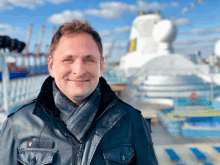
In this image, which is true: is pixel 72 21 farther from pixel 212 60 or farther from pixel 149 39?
pixel 212 60

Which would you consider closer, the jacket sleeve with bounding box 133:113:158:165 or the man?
the man

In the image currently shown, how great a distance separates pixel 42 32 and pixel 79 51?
157ft

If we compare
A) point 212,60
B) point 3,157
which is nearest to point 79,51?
point 3,157

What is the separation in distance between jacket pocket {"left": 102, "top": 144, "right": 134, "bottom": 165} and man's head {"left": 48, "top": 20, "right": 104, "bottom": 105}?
319mm

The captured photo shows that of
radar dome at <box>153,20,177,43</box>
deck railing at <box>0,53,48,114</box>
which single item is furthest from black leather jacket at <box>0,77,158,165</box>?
radar dome at <box>153,20,177,43</box>

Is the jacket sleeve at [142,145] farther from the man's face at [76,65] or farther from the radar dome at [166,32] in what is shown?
the radar dome at [166,32]

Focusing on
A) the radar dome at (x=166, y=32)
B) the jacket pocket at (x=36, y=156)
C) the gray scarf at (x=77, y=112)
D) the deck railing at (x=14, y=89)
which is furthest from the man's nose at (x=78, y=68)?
the radar dome at (x=166, y=32)

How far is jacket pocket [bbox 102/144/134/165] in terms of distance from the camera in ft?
3.34

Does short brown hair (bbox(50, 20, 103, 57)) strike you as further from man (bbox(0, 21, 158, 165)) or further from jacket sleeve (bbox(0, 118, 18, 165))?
jacket sleeve (bbox(0, 118, 18, 165))

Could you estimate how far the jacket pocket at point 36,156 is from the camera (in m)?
0.98

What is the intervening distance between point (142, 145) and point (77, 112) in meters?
0.44

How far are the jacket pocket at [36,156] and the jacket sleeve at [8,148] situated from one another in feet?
0.17

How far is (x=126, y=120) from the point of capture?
1.15 m

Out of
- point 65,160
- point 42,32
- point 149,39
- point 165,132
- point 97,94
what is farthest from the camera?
point 42,32
